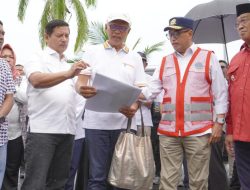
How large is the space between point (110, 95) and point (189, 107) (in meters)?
0.79

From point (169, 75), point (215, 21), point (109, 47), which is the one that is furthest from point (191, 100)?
point (215, 21)

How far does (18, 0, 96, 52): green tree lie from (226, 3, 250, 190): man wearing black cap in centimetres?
1554

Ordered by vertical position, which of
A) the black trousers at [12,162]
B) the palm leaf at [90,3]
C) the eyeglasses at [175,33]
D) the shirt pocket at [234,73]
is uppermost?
the palm leaf at [90,3]

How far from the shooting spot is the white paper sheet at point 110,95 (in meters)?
3.61

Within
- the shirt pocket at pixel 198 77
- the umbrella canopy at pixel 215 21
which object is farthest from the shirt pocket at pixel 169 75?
the umbrella canopy at pixel 215 21

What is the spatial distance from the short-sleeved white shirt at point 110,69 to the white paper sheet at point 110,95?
6.1 inches

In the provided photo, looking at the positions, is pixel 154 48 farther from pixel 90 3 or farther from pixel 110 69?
pixel 110 69

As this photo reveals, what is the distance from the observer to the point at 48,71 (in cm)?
400

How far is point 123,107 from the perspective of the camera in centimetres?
404

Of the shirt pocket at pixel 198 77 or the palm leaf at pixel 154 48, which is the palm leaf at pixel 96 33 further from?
the shirt pocket at pixel 198 77

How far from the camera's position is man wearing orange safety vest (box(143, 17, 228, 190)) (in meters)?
3.97

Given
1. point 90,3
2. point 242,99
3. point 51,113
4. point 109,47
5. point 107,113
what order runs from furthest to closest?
point 90,3, point 109,47, point 107,113, point 51,113, point 242,99

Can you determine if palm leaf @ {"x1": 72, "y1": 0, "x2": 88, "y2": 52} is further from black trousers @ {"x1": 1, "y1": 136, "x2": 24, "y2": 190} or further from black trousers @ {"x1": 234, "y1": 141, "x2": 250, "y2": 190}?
black trousers @ {"x1": 234, "y1": 141, "x2": 250, "y2": 190}

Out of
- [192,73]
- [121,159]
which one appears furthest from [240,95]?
[121,159]
